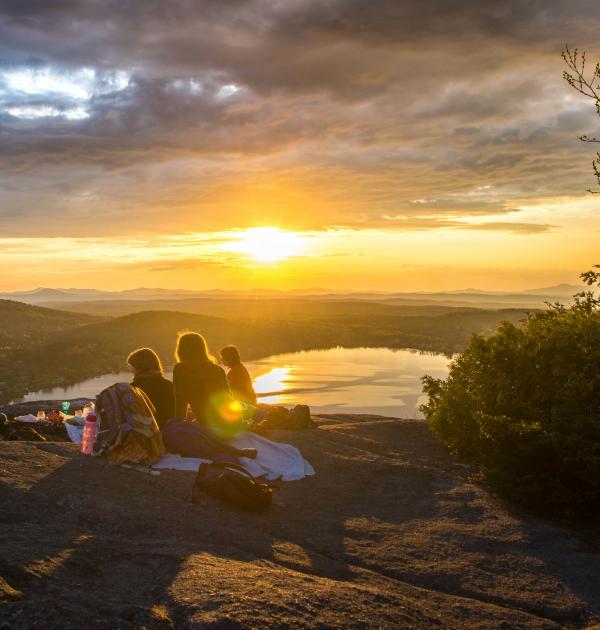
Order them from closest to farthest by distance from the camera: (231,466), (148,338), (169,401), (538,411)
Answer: (231,466), (538,411), (169,401), (148,338)

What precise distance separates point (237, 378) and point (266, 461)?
3.47 meters

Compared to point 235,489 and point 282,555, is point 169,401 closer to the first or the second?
point 235,489

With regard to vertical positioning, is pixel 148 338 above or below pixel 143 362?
below

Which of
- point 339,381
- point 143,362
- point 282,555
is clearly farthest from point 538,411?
point 339,381

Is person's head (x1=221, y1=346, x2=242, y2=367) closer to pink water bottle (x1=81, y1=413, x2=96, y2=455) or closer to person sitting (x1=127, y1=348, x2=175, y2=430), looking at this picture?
person sitting (x1=127, y1=348, x2=175, y2=430)

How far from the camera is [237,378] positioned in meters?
13.8

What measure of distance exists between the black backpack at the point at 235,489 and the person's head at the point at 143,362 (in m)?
2.66

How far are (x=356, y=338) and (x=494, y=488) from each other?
49.9 meters

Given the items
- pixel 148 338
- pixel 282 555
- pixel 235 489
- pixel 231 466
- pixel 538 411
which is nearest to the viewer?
pixel 282 555

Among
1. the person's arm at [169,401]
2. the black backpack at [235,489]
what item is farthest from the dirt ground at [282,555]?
the person's arm at [169,401]

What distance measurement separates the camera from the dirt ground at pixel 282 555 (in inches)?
204

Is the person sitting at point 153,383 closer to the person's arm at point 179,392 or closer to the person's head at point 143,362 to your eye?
the person's head at point 143,362

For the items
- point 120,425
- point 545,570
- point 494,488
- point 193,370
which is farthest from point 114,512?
point 494,488

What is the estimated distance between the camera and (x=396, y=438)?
1432cm
